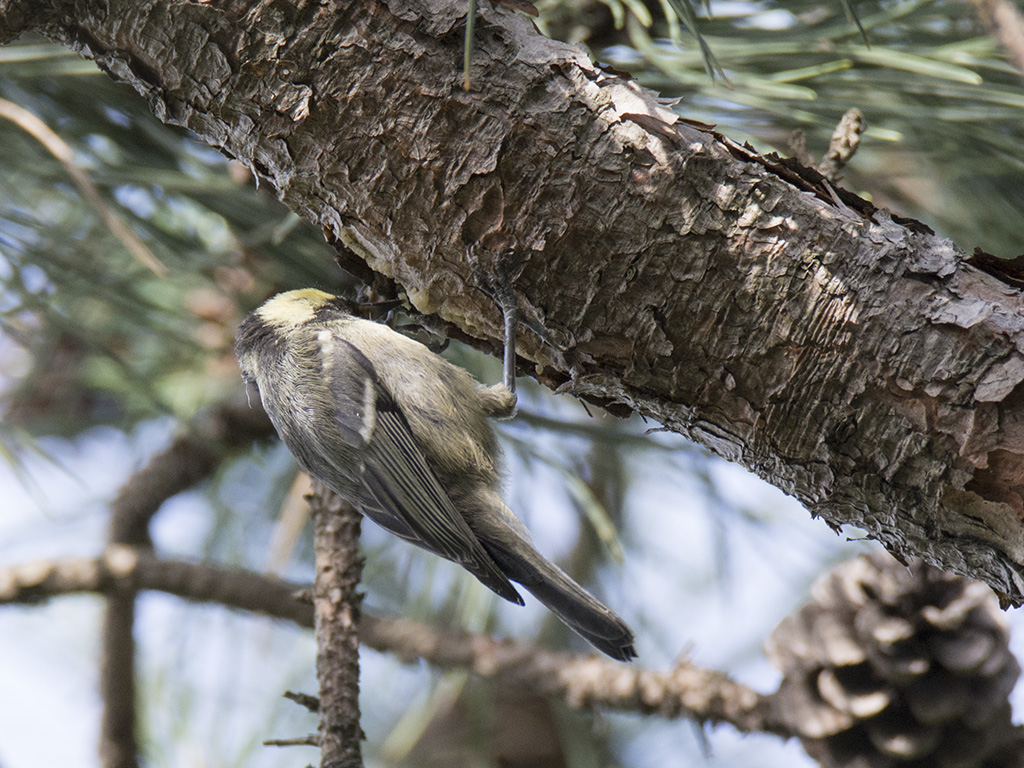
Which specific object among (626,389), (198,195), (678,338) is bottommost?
(198,195)

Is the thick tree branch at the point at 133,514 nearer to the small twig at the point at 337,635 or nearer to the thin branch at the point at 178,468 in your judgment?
the thin branch at the point at 178,468

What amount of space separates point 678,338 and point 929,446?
12.8 inches

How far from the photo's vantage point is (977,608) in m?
1.56

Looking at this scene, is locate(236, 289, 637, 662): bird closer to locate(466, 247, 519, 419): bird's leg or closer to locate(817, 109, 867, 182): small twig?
locate(466, 247, 519, 419): bird's leg

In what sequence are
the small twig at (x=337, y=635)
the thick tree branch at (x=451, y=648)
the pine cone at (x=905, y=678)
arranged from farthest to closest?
the thick tree branch at (x=451, y=648) → the pine cone at (x=905, y=678) → the small twig at (x=337, y=635)

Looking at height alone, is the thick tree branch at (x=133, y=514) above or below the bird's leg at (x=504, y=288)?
below

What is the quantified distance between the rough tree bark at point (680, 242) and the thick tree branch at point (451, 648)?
23.8 inches

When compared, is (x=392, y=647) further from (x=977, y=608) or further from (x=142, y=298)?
(x=977, y=608)

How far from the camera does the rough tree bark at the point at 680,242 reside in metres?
1.08

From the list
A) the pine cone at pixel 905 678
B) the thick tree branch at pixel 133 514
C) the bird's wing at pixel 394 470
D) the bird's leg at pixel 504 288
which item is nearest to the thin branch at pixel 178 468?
the thick tree branch at pixel 133 514

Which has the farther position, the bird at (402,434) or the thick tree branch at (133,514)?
the thick tree branch at (133,514)

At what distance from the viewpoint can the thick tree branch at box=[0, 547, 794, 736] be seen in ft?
5.38

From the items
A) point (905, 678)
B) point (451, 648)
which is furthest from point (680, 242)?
point (451, 648)

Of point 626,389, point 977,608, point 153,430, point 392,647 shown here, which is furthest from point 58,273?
point 977,608
